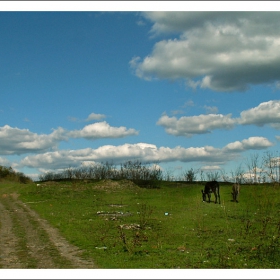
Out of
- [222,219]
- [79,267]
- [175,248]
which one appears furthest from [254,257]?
[222,219]

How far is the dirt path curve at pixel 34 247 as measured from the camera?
10906 millimetres

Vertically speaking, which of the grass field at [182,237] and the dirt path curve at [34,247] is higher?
the grass field at [182,237]

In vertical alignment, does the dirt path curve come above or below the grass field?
below

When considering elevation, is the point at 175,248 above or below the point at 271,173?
below

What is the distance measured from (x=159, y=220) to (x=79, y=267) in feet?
30.7

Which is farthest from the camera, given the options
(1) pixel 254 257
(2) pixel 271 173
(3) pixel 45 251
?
(2) pixel 271 173

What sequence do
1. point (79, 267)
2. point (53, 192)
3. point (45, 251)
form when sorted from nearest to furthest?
1. point (79, 267)
2. point (45, 251)
3. point (53, 192)

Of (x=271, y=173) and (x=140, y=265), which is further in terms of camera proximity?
(x=271, y=173)

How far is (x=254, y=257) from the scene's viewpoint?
36.8ft

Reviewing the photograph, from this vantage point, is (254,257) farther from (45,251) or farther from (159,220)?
(159,220)

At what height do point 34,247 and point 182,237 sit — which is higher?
point 182,237

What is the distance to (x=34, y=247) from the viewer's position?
13.5 m

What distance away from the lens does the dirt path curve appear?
35.8ft

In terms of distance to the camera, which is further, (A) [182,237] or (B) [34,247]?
(A) [182,237]
